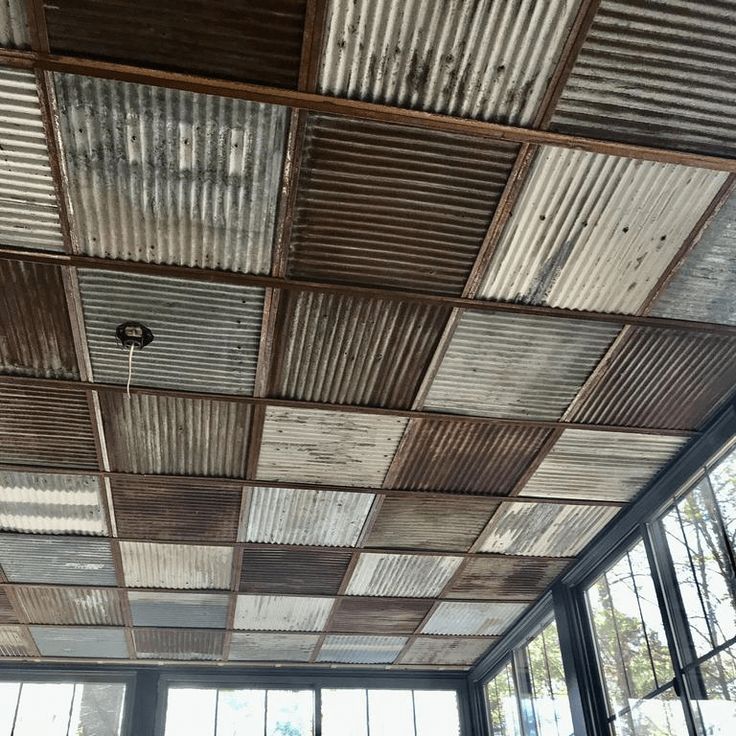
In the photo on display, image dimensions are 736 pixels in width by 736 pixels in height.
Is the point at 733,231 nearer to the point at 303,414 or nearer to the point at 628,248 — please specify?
the point at 628,248

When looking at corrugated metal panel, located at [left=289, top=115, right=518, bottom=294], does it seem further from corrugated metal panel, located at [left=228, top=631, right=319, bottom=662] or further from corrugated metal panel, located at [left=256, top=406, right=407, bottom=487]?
corrugated metal panel, located at [left=228, top=631, right=319, bottom=662]

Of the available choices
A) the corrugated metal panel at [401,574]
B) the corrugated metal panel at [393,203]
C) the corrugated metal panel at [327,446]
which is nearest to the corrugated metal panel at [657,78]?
the corrugated metal panel at [393,203]

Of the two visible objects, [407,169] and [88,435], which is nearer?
[407,169]

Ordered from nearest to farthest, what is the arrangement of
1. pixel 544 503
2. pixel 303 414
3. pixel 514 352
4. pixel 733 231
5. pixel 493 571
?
pixel 733 231, pixel 514 352, pixel 303 414, pixel 544 503, pixel 493 571

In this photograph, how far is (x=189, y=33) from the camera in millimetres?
2059

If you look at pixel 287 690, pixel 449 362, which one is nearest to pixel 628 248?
pixel 449 362

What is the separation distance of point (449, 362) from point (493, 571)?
2.43 metres

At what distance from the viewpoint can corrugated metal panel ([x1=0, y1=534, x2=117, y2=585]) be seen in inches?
180

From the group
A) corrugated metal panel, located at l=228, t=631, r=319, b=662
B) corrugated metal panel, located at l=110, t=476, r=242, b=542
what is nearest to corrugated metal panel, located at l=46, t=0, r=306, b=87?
corrugated metal panel, located at l=110, t=476, r=242, b=542

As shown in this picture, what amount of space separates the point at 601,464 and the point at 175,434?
225 centimetres

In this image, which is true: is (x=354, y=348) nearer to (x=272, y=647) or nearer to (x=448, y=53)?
(x=448, y=53)

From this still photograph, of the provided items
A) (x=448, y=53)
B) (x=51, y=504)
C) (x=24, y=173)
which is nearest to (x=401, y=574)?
(x=51, y=504)

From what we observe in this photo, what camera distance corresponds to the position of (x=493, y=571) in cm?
519

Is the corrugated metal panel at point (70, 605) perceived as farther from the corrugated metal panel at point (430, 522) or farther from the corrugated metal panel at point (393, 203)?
the corrugated metal panel at point (393, 203)
